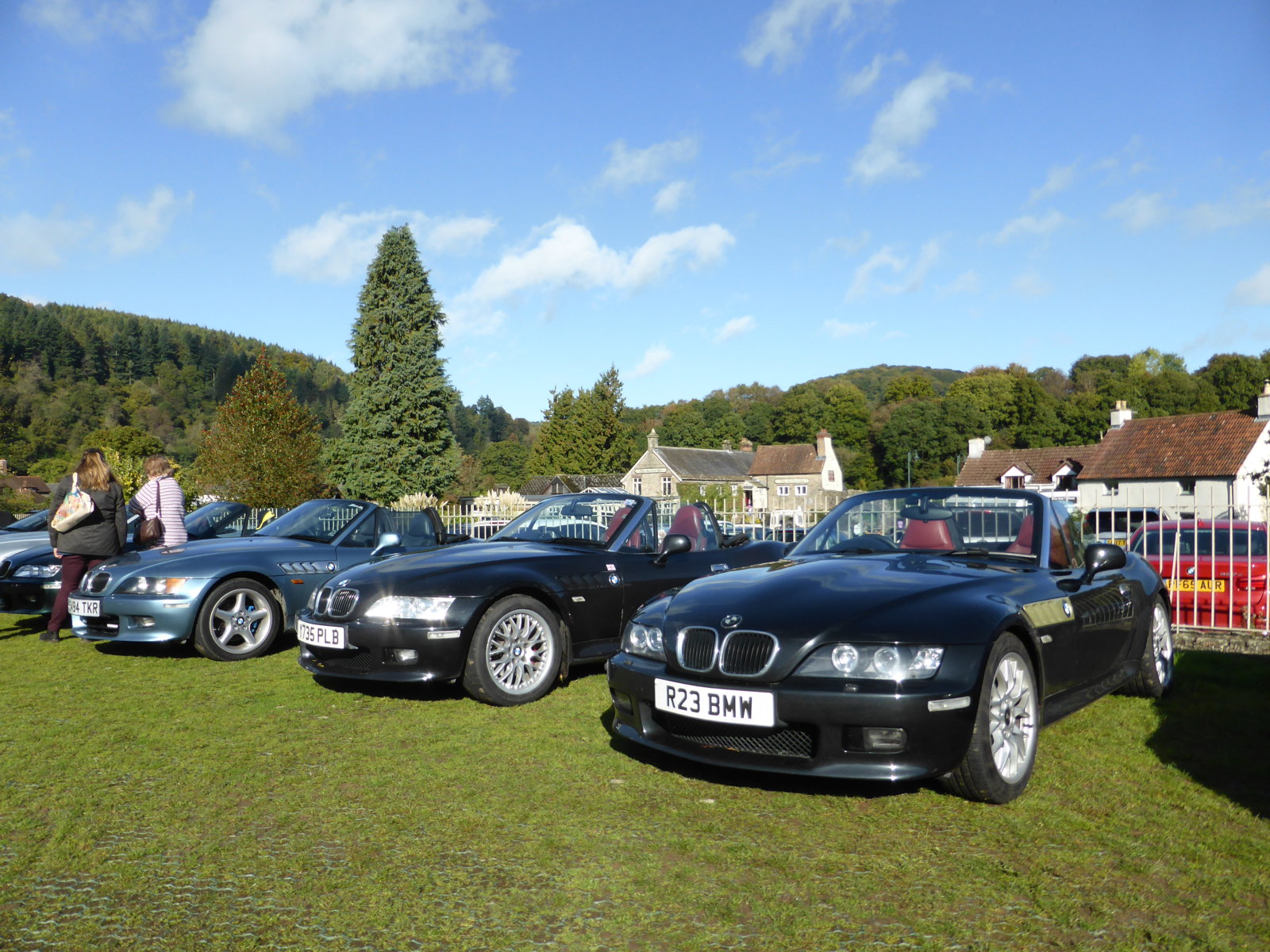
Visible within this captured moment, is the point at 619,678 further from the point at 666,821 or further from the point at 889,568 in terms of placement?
the point at 889,568

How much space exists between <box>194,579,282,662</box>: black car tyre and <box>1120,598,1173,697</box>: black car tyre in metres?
6.80

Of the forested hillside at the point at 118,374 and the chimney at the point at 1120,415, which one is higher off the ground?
the forested hillside at the point at 118,374

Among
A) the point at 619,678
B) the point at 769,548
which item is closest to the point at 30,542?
the point at 769,548

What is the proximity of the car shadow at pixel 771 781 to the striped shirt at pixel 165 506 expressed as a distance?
641 centimetres

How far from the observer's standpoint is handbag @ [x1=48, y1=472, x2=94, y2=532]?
8555 millimetres

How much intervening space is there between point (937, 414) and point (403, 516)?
322 feet

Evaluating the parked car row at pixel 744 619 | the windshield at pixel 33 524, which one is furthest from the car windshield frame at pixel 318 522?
the windshield at pixel 33 524

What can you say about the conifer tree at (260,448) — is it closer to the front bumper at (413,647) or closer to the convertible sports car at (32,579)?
the convertible sports car at (32,579)

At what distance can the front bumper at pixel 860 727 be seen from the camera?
3.63 metres

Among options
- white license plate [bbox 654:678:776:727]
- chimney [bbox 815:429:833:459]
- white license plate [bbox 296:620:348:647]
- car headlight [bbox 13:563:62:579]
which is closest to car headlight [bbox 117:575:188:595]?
white license plate [bbox 296:620:348:647]

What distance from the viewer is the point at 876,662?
372cm

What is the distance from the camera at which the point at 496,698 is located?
600 cm

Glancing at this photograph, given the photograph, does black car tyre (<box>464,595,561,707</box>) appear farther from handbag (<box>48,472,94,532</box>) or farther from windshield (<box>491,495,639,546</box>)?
handbag (<box>48,472,94,532</box>)

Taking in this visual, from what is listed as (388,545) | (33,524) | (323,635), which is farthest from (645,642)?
(33,524)
